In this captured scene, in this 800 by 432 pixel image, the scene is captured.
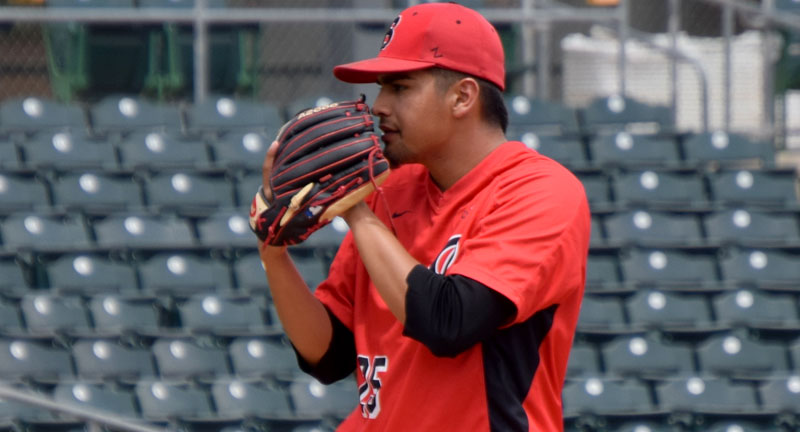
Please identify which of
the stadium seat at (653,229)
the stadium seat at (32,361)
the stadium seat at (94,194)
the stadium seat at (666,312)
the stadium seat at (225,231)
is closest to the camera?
the stadium seat at (32,361)

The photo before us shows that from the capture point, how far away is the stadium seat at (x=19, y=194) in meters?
5.73

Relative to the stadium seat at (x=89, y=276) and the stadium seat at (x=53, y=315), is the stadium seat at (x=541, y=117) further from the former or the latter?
the stadium seat at (x=53, y=315)

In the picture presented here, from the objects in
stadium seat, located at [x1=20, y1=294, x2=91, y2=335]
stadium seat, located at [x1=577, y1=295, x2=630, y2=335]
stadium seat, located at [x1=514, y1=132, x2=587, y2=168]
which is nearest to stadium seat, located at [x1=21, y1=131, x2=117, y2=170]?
stadium seat, located at [x1=20, y1=294, x2=91, y2=335]

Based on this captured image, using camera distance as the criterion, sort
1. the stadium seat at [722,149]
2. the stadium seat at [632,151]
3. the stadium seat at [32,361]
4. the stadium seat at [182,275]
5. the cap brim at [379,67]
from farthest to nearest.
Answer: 1. the stadium seat at [722,149]
2. the stadium seat at [632,151]
3. the stadium seat at [182,275]
4. the stadium seat at [32,361]
5. the cap brim at [379,67]

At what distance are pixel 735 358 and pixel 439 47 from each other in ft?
12.7

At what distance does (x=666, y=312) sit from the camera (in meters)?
5.11

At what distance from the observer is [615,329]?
16.4ft

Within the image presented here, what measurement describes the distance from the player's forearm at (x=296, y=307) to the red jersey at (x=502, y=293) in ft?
0.25

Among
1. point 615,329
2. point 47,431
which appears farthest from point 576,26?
point 47,431

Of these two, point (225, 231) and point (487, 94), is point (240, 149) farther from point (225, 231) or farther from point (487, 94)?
point (487, 94)

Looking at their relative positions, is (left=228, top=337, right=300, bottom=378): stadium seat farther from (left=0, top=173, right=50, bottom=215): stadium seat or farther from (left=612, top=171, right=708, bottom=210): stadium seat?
(left=612, top=171, right=708, bottom=210): stadium seat

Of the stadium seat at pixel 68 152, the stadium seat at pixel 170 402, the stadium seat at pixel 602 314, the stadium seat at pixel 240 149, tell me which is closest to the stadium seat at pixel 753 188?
the stadium seat at pixel 602 314

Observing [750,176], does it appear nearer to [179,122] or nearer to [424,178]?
[179,122]

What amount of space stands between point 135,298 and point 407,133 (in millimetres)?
3840
